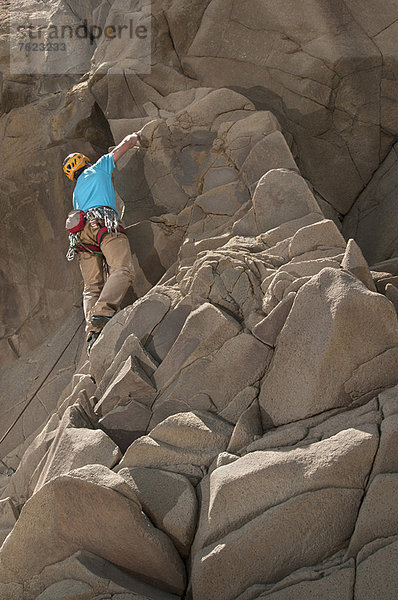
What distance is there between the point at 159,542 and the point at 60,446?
1.31 m

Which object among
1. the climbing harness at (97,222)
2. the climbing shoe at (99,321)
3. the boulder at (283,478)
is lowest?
the climbing shoe at (99,321)

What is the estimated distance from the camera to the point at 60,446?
4383 millimetres

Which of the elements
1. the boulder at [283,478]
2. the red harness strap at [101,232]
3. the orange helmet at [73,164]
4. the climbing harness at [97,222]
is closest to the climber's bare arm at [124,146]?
the orange helmet at [73,164]

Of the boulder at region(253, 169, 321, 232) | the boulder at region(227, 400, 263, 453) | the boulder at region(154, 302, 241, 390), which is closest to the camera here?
the boulder at region(227, 400, 263, 453)

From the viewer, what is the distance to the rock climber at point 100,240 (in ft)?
19.9

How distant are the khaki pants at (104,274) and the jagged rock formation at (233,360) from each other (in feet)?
1.60

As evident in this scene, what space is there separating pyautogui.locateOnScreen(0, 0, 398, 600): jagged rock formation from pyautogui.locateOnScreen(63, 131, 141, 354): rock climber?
491 millimetres

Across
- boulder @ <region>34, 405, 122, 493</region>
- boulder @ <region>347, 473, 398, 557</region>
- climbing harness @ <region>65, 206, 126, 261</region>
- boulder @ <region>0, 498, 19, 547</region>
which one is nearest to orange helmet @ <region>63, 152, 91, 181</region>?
climbing harness @ <region>65, 206, 126, 261</region>

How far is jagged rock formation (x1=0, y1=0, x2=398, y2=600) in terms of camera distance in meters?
3.18

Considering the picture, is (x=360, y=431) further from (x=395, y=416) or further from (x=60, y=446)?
(x=60, y=446)

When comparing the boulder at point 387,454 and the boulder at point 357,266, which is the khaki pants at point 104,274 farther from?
the boulder at point 387,454

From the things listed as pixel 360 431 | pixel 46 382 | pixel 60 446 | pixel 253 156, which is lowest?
pixel 46 382

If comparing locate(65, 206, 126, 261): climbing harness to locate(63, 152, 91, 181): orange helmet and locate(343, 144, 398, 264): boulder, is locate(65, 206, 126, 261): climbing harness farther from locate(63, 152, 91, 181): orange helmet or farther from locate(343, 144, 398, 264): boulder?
locate(343, 144, 398, 264): boulder

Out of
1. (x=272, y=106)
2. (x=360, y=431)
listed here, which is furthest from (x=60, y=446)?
(x=272, y=106)
